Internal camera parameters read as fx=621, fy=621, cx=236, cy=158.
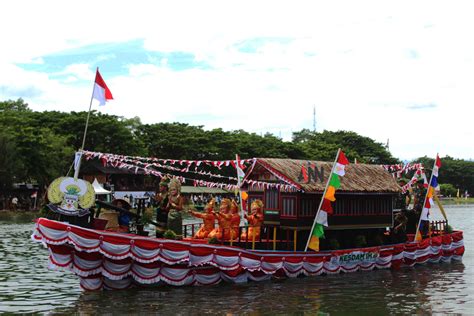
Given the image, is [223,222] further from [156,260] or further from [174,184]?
[156,260]

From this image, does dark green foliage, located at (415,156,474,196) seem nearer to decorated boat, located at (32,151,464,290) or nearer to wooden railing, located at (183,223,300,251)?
decorated boat, located at (32,151,464,290)

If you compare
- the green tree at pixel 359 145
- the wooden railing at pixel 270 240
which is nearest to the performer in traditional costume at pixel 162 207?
the wooden railing at pixel 270 240

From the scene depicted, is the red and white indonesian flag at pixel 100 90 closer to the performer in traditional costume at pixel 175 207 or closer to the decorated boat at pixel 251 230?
the decorated boat at pixel 251 230

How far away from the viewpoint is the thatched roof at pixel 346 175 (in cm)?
2167

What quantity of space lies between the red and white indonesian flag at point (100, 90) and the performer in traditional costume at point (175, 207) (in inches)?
141

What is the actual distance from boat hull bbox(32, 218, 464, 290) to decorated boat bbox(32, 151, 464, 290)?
0.03 meters

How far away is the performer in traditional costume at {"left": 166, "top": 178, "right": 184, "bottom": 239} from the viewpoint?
20.5 m

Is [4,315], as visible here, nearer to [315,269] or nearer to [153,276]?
[153,276]

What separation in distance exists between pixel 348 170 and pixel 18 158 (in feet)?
131

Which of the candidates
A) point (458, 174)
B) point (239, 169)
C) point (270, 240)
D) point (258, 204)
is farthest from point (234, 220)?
point (458, 174)

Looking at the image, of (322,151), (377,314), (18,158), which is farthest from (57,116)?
(377,314)

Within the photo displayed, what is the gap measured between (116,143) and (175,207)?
48.4m

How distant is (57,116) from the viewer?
2702 inches

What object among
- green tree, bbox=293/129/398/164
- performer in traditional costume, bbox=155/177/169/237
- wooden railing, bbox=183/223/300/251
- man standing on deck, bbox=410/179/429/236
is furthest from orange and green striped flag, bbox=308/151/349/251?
green tree, bbox=293/129/398/164
